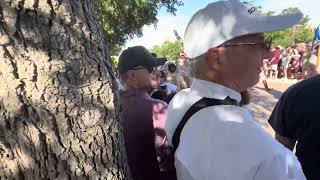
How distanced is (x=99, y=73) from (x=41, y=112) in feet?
0.74

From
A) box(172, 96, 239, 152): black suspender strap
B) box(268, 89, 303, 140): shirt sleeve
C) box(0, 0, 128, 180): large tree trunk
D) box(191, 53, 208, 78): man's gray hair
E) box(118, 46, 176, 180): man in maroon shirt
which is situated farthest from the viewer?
box(268, 89, 303, 140): shirt sleeve

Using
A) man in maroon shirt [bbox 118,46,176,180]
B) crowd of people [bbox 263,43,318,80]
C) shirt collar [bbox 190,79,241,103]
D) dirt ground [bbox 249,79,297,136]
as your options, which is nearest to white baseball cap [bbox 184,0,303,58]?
shirt collar [bbox 190,79,241,103]

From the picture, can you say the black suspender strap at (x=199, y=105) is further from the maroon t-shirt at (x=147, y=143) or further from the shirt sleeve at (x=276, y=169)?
the maroon t-shirt at (x=147, y=143)

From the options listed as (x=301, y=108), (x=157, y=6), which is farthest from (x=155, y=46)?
(x=301, y=108)

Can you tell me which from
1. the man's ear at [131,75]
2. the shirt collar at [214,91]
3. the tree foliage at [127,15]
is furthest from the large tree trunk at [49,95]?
the tree foliage at [127,15]

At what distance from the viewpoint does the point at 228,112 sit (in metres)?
1.49

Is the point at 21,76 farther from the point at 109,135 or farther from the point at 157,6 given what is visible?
the point at 157,6

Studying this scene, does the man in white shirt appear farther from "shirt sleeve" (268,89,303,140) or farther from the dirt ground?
the dirt ground

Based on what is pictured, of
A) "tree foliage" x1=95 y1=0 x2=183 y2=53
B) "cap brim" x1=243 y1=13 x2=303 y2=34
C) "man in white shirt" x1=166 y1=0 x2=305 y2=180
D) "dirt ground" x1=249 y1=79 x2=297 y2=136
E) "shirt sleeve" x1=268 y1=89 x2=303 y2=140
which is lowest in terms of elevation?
"dirt ground" x1=249 y1=79 x2=297 y2=136

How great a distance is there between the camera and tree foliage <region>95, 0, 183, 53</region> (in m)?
11.5

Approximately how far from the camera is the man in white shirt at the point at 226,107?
4.50 feet

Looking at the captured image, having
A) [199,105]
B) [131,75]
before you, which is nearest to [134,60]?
[131,75]

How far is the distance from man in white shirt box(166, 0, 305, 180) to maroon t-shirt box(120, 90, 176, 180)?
690 mm

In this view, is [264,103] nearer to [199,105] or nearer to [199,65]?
[199,65]
